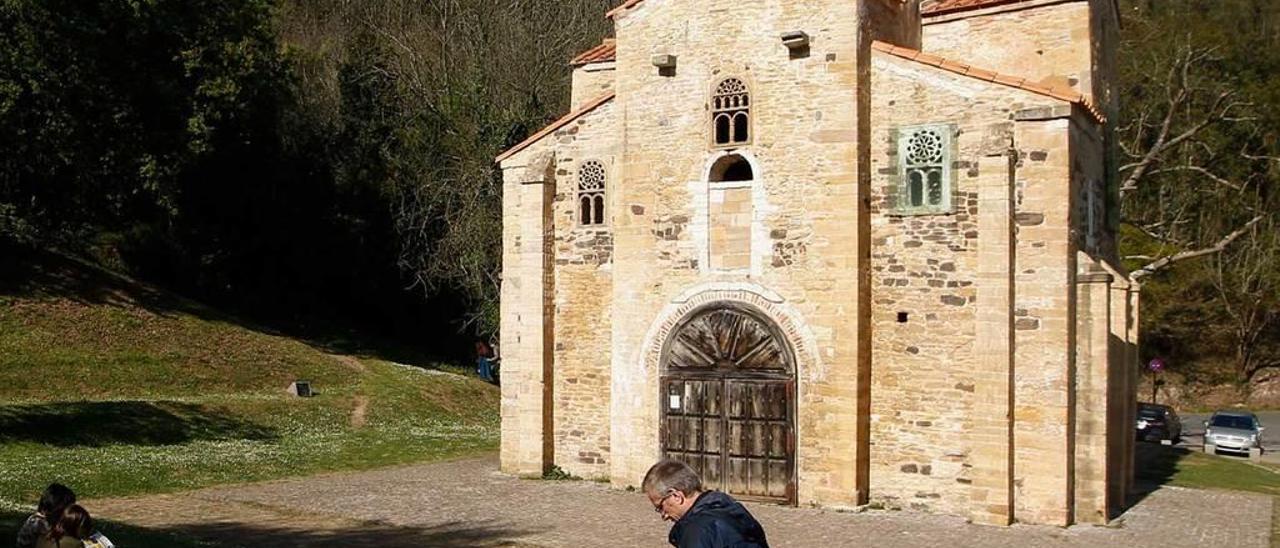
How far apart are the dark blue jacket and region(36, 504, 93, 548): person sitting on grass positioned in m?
4.60

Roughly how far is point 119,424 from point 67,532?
17233mm

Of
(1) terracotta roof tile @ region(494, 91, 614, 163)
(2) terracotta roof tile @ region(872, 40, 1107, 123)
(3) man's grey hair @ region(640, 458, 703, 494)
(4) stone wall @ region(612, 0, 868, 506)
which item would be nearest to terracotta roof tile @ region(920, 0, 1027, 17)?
(2) terracotta roof tile @ region(872, 40, 1107, 123)

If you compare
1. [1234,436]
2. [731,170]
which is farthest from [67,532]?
[1234,436]

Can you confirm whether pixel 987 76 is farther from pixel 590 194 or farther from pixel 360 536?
pixel 360 536

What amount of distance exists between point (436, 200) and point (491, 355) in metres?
5.42

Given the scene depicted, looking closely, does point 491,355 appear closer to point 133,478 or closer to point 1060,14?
point 133,478

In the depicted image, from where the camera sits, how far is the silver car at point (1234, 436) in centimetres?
3184

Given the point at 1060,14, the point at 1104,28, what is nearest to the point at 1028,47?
the point at 1060,14

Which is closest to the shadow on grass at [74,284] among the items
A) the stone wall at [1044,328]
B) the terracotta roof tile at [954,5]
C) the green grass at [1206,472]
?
the terracotta roof tile at [954,5]

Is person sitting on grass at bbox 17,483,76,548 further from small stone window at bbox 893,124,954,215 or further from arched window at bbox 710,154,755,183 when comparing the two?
small stone window at bbox 893,124,954,215

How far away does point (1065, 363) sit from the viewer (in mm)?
15609

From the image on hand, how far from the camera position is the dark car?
33156mm

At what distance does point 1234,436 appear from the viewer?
32094 mm

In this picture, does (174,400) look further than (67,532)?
Yes
